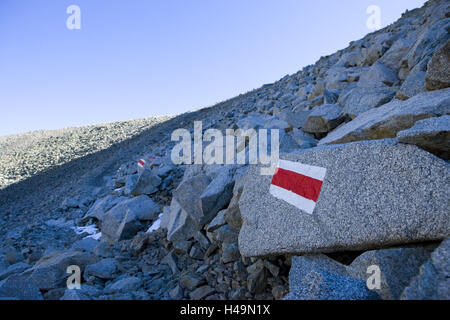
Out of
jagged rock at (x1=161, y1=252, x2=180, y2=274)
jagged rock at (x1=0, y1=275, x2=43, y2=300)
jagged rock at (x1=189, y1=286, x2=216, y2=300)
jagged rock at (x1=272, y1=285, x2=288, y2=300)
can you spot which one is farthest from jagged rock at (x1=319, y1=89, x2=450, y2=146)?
jagged rock at (x1=0, y1=275, x2=43, y2=300)

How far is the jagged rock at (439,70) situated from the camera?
2928 mm

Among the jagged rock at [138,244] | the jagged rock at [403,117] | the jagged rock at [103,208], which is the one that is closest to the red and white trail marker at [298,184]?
the jagged rock at [403,117]

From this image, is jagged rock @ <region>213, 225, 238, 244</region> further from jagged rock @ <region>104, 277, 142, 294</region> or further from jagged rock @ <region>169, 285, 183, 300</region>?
jagged rock @ <region>104, 277, 142, 294</region>

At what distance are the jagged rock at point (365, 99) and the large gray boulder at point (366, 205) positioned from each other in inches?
Result: 95.4

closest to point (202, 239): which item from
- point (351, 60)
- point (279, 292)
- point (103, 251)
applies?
point (279, 292)

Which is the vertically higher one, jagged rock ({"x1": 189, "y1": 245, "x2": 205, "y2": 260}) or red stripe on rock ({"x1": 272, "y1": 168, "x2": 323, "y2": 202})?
red stripe on rock ({"x1": 272, "y1": 168, "x2": 323, "y2": 202})

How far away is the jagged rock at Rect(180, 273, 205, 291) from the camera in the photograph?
3506 mm

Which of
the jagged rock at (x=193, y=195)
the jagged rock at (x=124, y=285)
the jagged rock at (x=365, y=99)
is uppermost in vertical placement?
the jagged rock at (x=365, y=99)

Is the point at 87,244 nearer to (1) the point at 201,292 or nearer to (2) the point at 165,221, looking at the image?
(2) the point at 165,221

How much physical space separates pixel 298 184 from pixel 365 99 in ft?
9.54

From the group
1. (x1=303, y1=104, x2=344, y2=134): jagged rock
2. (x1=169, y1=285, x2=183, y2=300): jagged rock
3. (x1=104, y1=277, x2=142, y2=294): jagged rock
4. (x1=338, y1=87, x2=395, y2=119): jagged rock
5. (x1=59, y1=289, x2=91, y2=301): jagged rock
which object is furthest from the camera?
(x1=303, y1=104, x2=344, y2=134): jagged rock

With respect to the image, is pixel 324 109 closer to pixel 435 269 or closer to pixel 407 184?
pixel 407 184

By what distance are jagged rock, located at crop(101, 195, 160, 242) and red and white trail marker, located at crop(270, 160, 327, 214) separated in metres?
3.95

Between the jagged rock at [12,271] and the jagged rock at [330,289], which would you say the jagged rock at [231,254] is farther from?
the jagged rock at [12,271]
